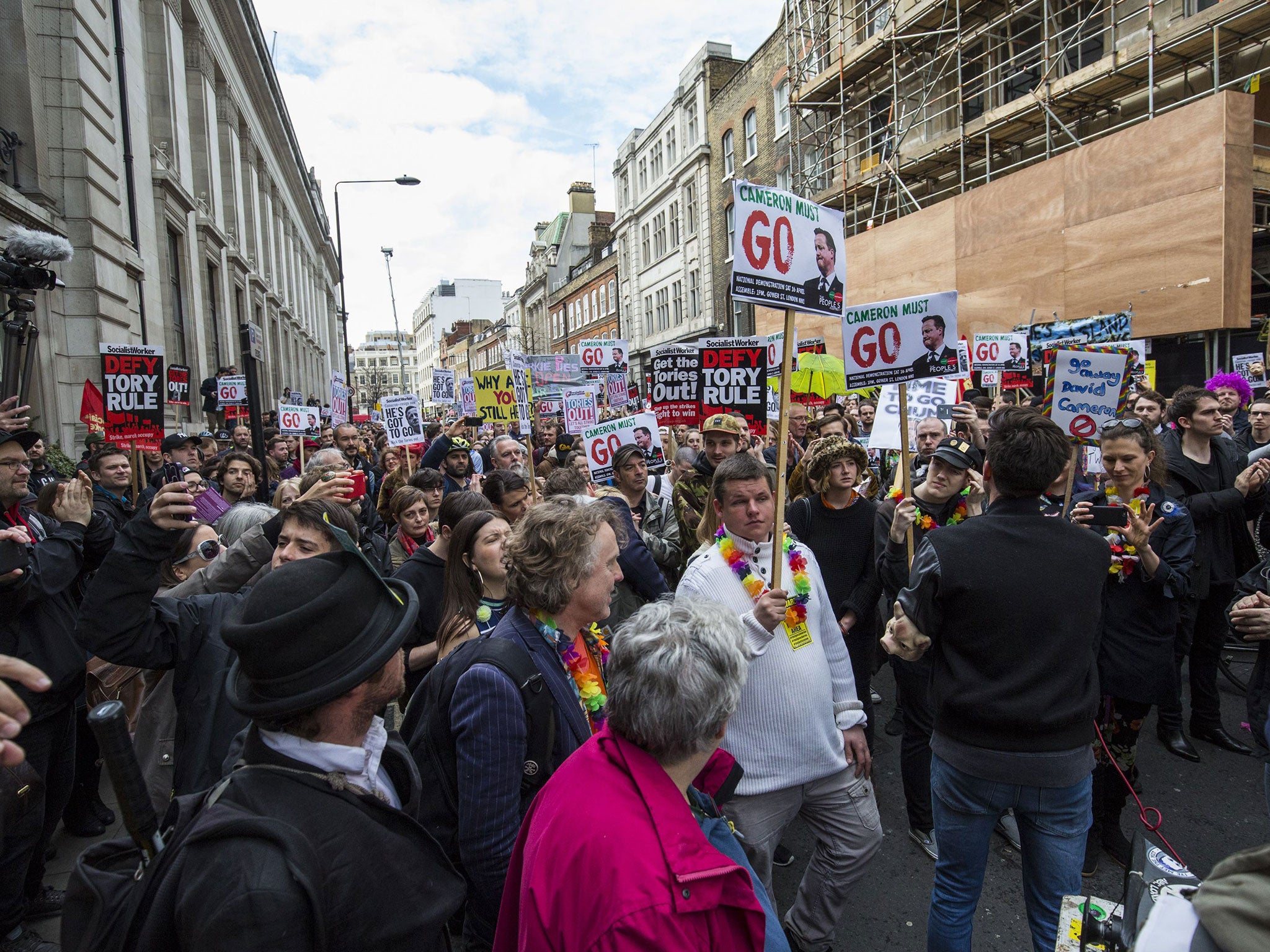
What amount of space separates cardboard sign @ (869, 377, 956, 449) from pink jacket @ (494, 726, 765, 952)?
16.0ft

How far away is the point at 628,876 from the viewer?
4.58 feet

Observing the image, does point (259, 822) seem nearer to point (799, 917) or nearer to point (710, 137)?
point (799, 917)

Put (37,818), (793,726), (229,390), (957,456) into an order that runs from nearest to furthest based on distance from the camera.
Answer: (793,726), (37,818), (957,456), (229,390)

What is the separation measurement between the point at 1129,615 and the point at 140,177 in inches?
679

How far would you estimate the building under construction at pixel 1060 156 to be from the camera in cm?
1248

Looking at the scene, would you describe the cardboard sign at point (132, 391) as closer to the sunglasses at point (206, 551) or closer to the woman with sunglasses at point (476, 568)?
the sunglasses at point (206, 551)

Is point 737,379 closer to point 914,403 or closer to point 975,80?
point 914,403

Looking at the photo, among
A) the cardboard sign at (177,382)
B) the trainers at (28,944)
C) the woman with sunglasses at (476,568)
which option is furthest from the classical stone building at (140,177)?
the woman with sunglasses at (476,568)

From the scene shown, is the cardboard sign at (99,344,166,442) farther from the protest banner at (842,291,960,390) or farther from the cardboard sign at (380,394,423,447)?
the protest banner at (842,291,960,390)

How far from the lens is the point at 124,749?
138 centimetres

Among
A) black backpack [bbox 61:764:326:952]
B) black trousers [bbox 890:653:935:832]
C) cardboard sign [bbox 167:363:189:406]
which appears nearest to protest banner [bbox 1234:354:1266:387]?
black trousers [bbox 890:653:935:832]

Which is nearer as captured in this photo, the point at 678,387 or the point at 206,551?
the point at 206,551

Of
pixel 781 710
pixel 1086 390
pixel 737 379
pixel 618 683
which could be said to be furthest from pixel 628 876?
pixel 737 379

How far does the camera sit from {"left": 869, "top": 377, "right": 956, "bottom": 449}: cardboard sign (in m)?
6.07
